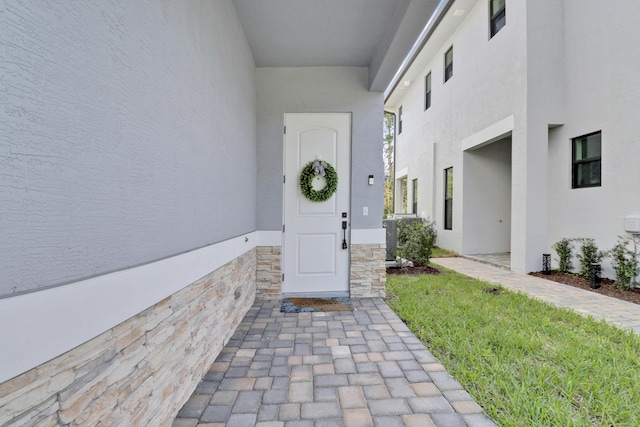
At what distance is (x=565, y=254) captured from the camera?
5.16m

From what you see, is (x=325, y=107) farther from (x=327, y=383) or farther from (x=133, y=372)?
(x=133, y=372)

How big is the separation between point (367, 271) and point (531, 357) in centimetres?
202

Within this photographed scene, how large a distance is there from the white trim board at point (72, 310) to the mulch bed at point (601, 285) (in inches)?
214

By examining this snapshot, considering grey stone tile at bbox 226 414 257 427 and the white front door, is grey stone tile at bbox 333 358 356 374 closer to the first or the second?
grey stone tile at bbox 226 414 257 427

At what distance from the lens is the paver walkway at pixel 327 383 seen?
5.67ft

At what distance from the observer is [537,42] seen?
522cm

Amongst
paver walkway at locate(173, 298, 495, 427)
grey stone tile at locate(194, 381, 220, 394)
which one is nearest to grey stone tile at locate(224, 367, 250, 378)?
paver walkway at locate(173, 298, 495, 427)

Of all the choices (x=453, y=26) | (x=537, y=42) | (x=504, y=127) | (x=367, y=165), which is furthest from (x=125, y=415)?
(x=453, y=26)

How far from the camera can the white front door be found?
4031 mm

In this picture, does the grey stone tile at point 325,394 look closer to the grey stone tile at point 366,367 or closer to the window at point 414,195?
the grey stone tile at point 366,367

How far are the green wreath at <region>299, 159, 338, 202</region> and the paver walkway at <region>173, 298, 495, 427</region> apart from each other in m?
1.69

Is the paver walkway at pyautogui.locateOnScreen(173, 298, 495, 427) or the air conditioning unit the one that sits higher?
Result: the air conditioning unit

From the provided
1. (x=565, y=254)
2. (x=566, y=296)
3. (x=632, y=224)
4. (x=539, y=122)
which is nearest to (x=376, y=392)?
(x=566, y=296)

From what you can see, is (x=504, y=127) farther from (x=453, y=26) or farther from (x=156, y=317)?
(x=156, y=317)
